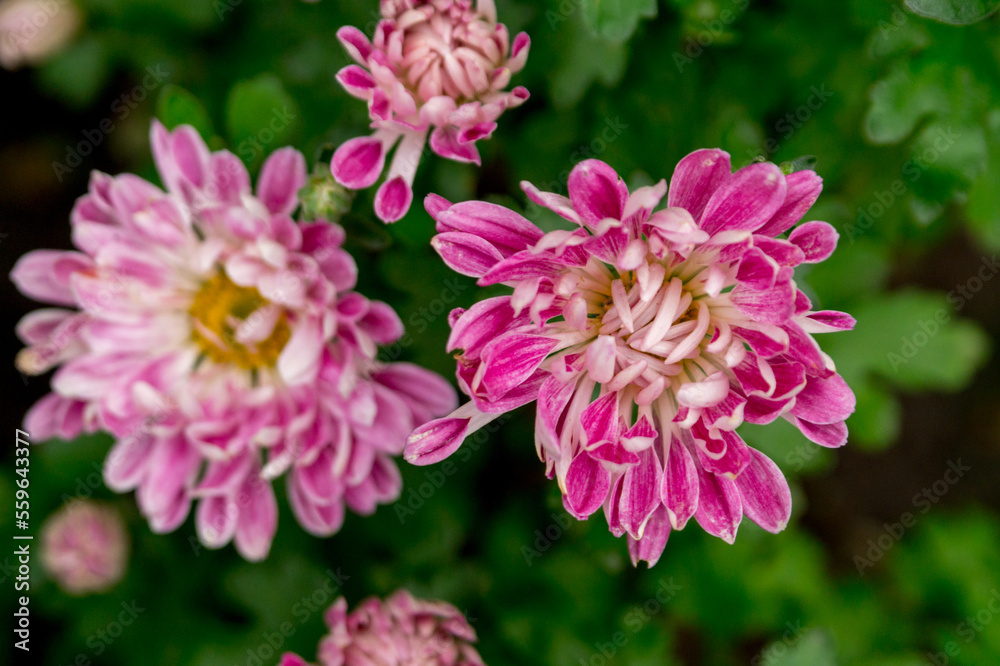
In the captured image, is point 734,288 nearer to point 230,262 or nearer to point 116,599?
point 230,262

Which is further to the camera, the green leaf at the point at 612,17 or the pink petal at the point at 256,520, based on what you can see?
the pink petal at the point at 256,520

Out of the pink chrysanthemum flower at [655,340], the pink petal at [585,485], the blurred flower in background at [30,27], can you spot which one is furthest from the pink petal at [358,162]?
the blurred flower in background at [30,27]

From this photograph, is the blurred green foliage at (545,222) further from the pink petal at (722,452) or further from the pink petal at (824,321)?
the pink petal at (722,452)

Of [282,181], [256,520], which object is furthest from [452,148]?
[256,520]

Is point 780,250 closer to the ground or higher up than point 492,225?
higher up

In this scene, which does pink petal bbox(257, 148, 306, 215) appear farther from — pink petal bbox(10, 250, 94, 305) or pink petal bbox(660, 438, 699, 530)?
pink petal bbox(660, 438, 699, 530)

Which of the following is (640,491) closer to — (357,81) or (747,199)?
(747,199)

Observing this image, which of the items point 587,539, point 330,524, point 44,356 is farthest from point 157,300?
point 587,539

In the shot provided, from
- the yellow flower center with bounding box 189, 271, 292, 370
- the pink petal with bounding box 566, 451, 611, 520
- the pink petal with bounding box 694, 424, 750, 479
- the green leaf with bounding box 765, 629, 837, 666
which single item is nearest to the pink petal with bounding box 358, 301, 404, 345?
the yellow flower center with bounding box 189, 271, 292, 370
